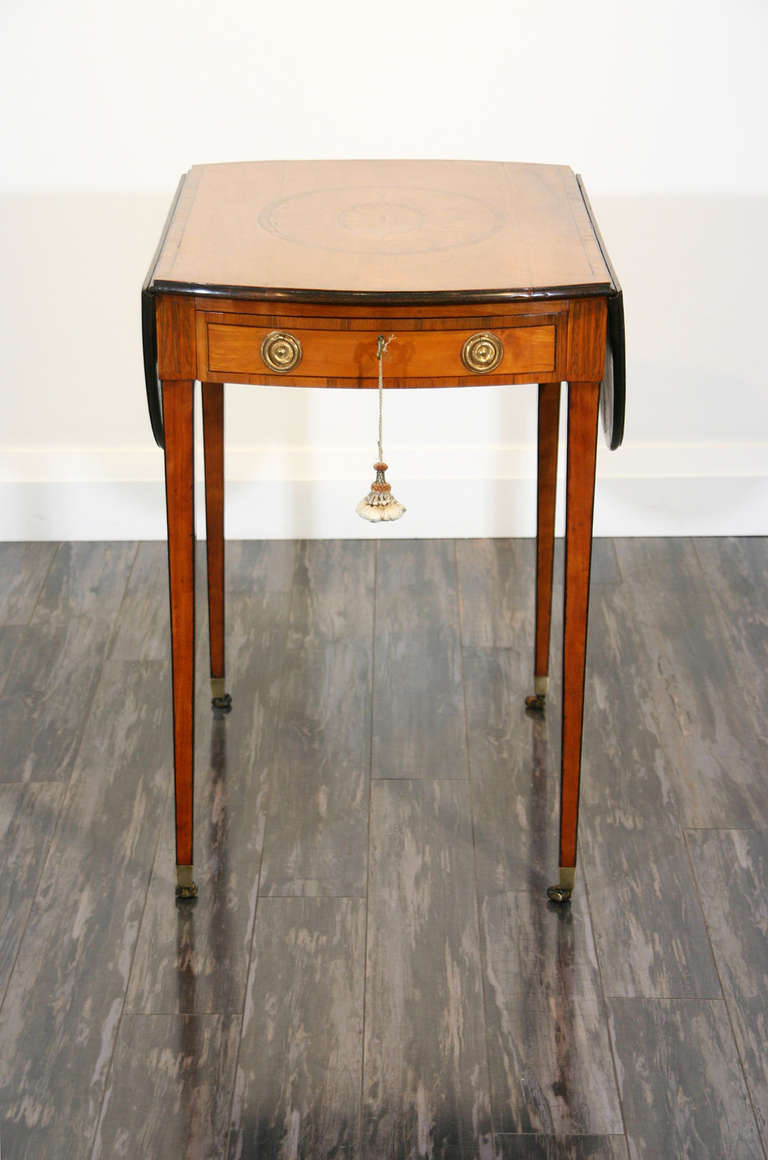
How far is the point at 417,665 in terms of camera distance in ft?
7.41

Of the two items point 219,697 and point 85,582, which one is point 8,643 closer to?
point 85,582

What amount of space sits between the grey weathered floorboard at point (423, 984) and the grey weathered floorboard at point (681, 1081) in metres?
0.17

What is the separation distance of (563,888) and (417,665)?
0.59 metres

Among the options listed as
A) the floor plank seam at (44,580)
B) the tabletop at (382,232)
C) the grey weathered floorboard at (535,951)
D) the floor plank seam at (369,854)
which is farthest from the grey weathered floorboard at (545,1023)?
the floor plank seam at (44,580)

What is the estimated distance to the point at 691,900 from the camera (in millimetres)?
1773

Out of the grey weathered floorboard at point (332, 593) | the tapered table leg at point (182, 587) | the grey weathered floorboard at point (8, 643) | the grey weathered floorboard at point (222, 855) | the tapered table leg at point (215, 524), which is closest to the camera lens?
the tapered table leg at point (182, 587)

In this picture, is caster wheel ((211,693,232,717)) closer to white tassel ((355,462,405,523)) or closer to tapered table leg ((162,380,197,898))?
tapered table leg ((162,380,197,898))

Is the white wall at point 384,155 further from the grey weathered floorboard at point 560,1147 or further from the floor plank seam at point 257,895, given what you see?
the grey weathered floorboard at point 560,1147

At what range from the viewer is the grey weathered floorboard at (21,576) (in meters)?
2.41

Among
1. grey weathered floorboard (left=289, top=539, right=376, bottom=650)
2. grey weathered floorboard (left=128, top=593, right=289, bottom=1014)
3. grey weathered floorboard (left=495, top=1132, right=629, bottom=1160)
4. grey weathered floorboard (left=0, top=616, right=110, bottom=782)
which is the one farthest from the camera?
A: grey weathered floorboard (left=289, top=539, right=376, bottom=650)

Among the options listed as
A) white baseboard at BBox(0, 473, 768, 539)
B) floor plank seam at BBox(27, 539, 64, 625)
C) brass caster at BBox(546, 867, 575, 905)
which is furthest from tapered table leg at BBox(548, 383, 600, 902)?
floor plank seam at BBox(27, 539, 64, 625)

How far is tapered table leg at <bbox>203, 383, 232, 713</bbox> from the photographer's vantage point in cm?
191

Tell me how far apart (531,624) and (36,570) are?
3.09 feet

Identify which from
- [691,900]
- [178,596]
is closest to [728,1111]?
[691,900]
